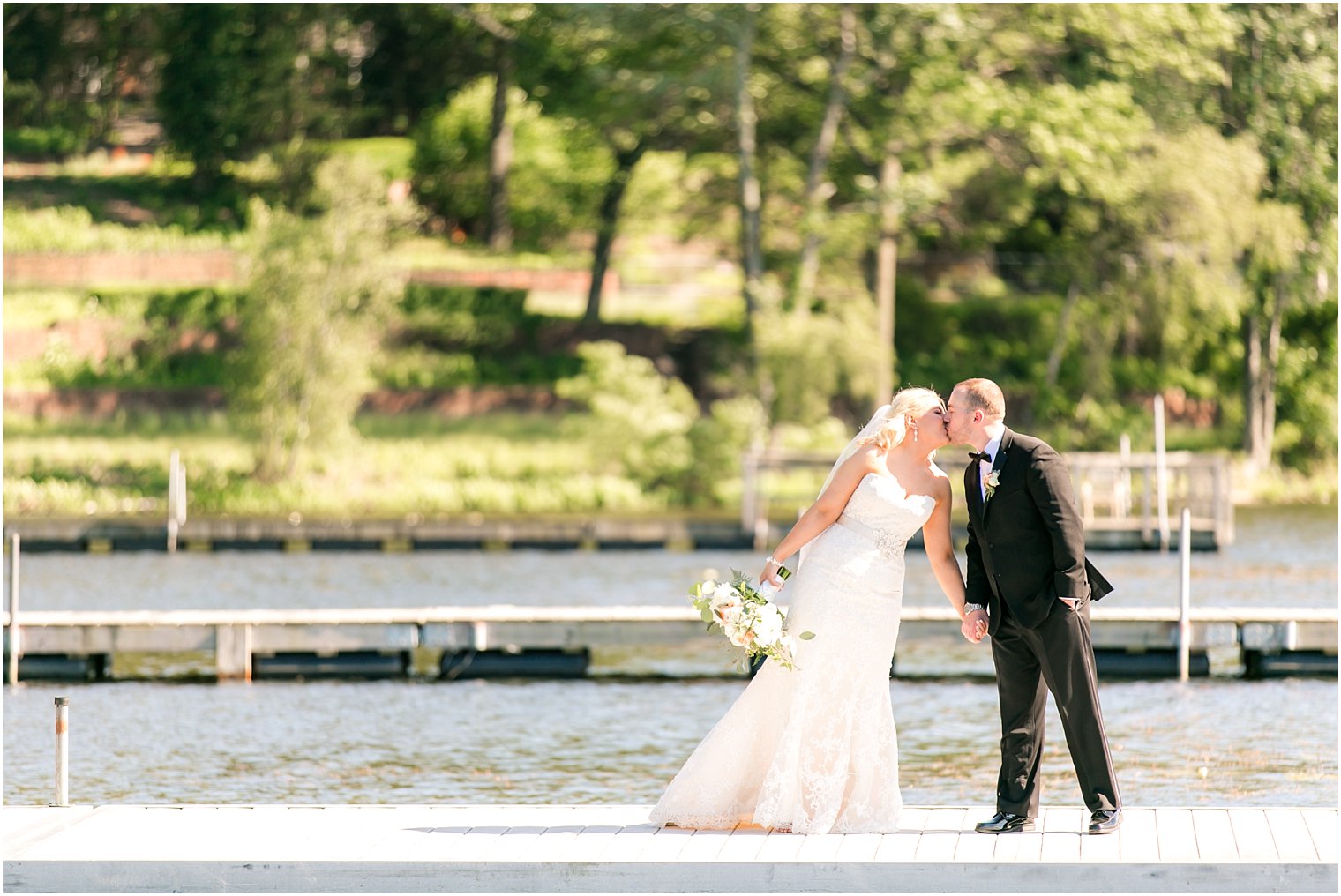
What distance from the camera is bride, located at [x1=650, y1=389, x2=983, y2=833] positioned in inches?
360

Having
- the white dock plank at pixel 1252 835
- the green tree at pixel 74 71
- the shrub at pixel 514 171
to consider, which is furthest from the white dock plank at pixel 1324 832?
the green tree at pixel 74 71

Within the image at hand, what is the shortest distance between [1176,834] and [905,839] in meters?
1.12

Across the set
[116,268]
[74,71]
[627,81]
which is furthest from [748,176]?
[74,71]

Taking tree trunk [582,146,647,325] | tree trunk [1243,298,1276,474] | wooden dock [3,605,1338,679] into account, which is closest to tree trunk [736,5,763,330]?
tree trunk [582,146,647,325]

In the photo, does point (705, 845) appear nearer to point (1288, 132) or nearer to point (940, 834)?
point (940, 834)

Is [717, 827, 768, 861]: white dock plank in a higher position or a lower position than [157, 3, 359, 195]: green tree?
lower

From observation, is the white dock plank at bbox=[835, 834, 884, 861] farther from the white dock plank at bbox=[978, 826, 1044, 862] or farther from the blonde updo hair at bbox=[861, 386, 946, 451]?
the blonde updo hair at bbox=[861, 386, 946, 451]

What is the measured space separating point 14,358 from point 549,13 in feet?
43.1

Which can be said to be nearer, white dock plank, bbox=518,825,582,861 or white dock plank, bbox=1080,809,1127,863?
white dock plank, bbox=1080,809,1127,863

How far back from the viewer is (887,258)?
A: 137 ft

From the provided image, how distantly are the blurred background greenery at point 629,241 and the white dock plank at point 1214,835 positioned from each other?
90.9 feet

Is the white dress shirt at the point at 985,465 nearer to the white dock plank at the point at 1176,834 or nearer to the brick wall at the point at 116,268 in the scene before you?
the white dock plank at the point at 1176,834

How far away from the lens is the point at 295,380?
36312 millimetres

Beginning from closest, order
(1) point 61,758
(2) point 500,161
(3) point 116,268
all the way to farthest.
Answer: (1) point 61,758 < (3) point 116,268 < (2) point 500,161
